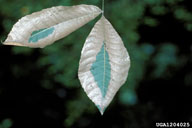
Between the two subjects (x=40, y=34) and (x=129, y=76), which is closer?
(x=40, y=34)

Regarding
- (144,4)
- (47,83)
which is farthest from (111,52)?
(47,83)

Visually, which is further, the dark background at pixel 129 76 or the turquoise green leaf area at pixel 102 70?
the dark background at pixel 129 76

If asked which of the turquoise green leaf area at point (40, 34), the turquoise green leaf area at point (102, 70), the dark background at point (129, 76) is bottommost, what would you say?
the dark background at point (129, 76)

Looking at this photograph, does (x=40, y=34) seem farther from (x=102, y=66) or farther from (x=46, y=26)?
(x=102, y=66)

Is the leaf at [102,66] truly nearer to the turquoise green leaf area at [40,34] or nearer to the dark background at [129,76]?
the turquoise green leaf area at [40,34]

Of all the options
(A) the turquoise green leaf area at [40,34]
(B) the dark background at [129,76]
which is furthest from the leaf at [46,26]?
(B) the dark background at [129,76]

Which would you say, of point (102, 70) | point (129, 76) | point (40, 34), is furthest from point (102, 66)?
point (129, 76)

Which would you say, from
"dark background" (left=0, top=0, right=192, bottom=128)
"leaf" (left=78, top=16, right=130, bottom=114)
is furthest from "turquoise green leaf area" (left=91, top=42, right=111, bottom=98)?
"dark background" (left=0, top=0, right=192, bottom=128)

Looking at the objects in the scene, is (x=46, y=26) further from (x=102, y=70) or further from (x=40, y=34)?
(x=102, y=70)

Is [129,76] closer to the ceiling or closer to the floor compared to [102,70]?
closer to the floor
